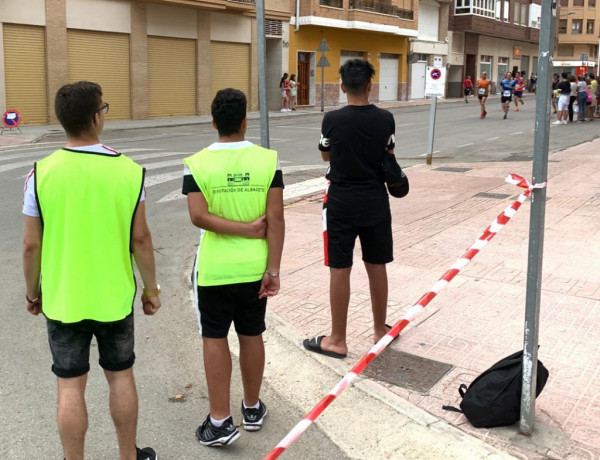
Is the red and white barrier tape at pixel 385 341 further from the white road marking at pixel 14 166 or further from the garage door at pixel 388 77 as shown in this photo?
the garage door at pixel 388 77

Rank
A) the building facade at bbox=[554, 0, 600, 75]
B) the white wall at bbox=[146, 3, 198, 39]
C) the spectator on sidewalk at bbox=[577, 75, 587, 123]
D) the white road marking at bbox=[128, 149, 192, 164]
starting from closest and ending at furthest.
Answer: the white road marking at bbox=[128, 149, 192, 164]
the spectator on sidewalk at bbox=[577, 75, 587, 123]
the white wall at bbox=[146, 3, 198, 39]
the building facade at bbox=[554, 0, 600, 75]

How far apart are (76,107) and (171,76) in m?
27.2

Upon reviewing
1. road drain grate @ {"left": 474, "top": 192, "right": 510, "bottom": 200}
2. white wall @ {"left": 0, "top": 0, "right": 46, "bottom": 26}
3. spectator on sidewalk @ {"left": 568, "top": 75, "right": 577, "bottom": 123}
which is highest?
white wall @ {"left": 0, "top": 0, "right": 46, "bottom": 26}

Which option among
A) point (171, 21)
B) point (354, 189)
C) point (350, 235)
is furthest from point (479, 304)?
point (171, 21)

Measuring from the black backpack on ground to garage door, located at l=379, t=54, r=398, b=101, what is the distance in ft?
129

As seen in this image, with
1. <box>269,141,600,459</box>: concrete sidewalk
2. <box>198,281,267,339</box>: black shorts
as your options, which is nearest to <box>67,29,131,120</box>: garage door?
<box>269,141,600,459</box>: concrete sidewalk

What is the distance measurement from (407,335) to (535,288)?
1632 millimetres

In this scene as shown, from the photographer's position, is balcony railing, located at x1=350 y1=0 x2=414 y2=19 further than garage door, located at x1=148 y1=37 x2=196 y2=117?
Yes

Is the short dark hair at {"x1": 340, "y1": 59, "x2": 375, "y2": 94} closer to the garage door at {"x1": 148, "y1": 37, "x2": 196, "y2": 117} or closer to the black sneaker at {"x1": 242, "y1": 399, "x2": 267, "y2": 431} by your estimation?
the black sneaker at {"x1": 242, "y1": 399, "x2": 267, "y2": 431}

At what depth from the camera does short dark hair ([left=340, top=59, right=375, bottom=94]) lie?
14.1ft

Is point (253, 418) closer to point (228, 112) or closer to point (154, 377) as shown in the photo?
point (154, 377)

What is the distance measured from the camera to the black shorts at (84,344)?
115 inches

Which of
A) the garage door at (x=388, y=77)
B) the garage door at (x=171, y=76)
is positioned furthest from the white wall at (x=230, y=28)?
the garage door at (x=388, y=77)

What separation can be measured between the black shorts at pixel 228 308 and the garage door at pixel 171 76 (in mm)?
25883
